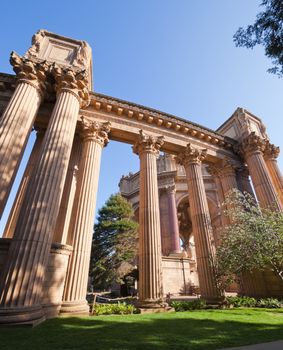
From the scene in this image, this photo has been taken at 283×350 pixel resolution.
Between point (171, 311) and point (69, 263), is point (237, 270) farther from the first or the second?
point (69, 263)

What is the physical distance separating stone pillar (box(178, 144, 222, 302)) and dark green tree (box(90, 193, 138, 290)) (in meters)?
12.0

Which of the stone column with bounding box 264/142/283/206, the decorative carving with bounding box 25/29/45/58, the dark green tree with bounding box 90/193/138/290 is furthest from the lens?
the dark green tree with bounding box 90/193/138/290

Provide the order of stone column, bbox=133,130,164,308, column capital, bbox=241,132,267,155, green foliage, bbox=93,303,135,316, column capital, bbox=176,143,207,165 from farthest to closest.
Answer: column capital, bbox=241,132,267,155 → column capital, bbox=176,143,207,165 → stone column, bbox=133,130,164,308 → green foliage, bbox=93,303,135,316

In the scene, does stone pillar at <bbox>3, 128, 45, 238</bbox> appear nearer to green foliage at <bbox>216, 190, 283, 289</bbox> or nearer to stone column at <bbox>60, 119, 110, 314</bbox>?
stone column at <bbox>60, 119, 110, 314</bbox>

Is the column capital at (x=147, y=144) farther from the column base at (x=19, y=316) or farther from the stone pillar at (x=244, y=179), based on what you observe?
the column base at (x=19, y=316)

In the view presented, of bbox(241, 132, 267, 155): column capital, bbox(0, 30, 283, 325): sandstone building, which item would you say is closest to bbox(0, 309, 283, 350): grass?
bbox(0, 30, 283, 325): sandstone building

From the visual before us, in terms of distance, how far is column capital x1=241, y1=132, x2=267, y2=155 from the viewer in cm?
1734

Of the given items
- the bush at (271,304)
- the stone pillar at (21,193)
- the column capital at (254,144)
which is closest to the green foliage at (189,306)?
the bush at (271,304)

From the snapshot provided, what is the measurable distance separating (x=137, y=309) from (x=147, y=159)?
880 centimetres

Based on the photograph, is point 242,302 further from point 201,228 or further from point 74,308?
point 74,308

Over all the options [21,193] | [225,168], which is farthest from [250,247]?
[21,193]

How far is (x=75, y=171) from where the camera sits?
512 inches

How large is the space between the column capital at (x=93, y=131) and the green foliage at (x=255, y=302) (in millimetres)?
12454

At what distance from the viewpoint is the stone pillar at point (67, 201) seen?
10.9m
